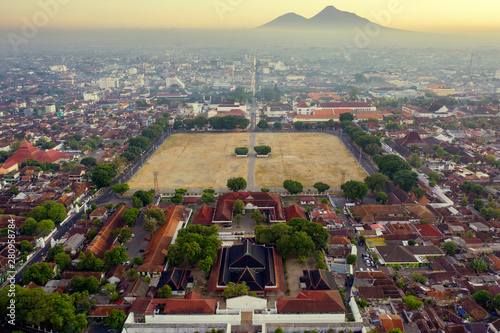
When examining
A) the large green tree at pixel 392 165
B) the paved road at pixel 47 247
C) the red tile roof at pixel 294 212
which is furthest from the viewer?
the large green tree at pixel 392 165

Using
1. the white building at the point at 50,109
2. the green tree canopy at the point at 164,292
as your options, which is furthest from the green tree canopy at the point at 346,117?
the white building at the point at 50,109

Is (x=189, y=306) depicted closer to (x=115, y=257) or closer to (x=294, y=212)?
(x=115, y=257)

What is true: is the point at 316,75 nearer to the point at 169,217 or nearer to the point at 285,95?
the point at 285,95

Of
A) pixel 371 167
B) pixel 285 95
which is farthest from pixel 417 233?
pixel 285 95

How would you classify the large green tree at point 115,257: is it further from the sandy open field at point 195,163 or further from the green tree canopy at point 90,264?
the sandy open field at point 195,163

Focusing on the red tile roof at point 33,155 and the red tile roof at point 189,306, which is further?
the red tile roof at point 33,155

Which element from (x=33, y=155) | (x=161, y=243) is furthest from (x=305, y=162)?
(x=33, y=155)
